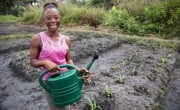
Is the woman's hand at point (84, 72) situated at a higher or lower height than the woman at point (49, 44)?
lower

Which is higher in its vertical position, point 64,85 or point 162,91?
point 64,85

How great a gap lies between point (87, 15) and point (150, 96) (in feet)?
21.8

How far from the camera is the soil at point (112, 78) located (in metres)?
3.87

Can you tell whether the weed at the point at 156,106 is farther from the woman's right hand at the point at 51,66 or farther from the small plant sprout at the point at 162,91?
the woman's right hand at the point at 51,66

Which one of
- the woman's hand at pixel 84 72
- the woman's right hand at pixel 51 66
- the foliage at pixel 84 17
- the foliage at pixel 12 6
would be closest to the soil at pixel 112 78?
the woman's hand at pixel 84 72

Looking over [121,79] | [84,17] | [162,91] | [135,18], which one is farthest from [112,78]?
[84,17]

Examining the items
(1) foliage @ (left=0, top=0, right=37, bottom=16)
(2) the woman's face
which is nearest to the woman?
(2) the woman's face

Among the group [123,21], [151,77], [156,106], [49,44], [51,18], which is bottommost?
[156,106]

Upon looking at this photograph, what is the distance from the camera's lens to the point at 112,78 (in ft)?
15.4

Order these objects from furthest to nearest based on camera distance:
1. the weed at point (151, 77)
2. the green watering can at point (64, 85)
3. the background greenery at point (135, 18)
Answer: the background greenery at point (135, 18) < the weed at point (151, 77) < the green watering can at point (64, 85)

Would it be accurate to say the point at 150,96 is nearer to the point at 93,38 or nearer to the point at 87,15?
the point at 93,38

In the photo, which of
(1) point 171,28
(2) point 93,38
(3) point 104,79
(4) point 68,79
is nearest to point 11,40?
(2) point 93,38

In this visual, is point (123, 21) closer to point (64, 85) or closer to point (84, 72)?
point (84, 72)

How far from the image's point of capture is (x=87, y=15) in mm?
10414
